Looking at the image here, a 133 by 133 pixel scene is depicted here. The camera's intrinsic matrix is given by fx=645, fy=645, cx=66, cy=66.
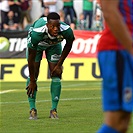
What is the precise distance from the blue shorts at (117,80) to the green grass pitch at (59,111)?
4031mm

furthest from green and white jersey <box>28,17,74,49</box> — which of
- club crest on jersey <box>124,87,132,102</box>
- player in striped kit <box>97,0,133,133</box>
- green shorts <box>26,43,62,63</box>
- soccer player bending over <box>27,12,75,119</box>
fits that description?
club crest on jersey <box>124,87,132,102</box>

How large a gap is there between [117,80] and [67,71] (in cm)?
1606

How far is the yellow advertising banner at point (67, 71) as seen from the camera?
2178cm

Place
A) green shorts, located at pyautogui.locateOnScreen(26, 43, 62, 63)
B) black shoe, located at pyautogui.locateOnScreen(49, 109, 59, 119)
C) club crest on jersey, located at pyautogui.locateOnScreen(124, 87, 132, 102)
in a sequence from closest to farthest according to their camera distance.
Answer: club crest on jersey, located at pyautogui.locateOnScreen(124, 87, 132, 102)
black shoe, located at pyautogui.locateOnScreen(49, 109, 59, 119)
green shorts, located at pyautogui.locateOnScreen(26, 43, 62, 63)

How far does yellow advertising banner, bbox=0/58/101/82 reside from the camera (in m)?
21.8

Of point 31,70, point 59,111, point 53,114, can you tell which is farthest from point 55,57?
point 59,111

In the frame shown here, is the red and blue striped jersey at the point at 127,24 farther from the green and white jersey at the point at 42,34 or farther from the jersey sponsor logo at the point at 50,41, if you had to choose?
the jersey sponsor logo at the point at 50,41

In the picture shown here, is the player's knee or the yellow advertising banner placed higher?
the player's knee

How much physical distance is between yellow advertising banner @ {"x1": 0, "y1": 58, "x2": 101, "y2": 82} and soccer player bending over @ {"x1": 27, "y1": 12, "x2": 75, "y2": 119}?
10.0 metres

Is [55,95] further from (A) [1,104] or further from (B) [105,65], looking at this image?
(B) [105,65]

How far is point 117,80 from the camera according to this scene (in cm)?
573

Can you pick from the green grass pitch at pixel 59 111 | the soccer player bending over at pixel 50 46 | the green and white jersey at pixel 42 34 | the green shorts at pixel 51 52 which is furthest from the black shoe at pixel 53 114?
the green and white jersey at pixel 42 34

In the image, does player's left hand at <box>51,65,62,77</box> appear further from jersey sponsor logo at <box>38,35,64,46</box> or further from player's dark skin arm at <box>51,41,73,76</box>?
jersey sponsor logo at <box>38,35,64,46</box>

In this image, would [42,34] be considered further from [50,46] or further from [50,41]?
[50,46]
